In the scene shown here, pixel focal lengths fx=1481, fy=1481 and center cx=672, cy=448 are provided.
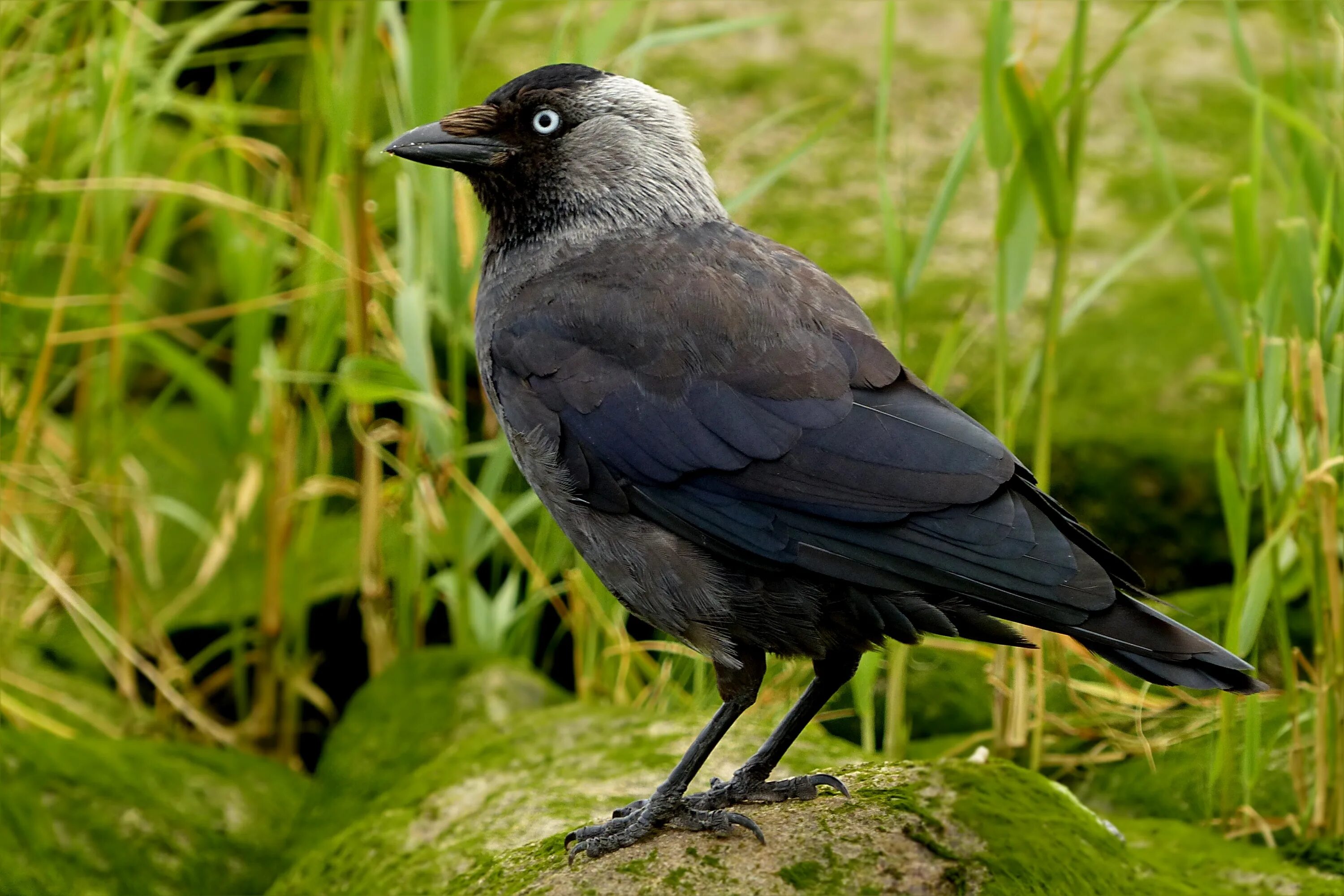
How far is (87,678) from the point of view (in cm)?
502

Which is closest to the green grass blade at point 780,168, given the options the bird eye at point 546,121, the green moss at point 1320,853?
the bird eye at point 546,121

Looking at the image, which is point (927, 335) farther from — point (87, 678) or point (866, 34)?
point (87, 678)

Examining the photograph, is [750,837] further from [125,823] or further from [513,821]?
[125,823]

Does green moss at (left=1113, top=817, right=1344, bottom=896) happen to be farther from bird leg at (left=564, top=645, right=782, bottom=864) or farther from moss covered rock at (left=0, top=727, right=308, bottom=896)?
moss covered rock at (left=0, top=727, right=308, bottom=896)

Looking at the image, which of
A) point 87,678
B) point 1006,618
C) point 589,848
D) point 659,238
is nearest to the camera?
point 1006,618

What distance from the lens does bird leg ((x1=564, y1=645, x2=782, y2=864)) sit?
9.18 feet

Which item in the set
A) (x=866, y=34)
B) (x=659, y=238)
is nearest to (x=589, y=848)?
(x=659, y=238)

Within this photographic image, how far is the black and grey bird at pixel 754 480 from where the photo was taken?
255cm

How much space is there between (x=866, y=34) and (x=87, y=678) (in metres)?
4.58

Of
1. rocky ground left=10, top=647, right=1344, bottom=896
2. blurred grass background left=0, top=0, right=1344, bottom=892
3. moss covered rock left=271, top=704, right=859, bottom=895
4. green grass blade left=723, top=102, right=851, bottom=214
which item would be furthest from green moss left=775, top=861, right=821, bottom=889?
green grass blade left=723, top=102, right=851, bottom=214

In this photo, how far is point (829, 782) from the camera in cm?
292

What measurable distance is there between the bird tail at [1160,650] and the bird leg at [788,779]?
556 mm

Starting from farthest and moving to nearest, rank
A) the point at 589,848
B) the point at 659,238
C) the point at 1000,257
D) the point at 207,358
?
the point at 207,358, the point at 1000,257, the point at 659,238, the point at 589,848

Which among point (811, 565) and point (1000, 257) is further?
point (1000, 257)
